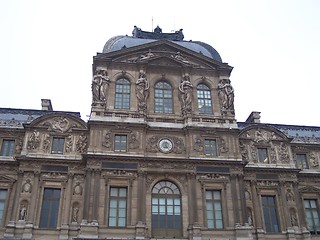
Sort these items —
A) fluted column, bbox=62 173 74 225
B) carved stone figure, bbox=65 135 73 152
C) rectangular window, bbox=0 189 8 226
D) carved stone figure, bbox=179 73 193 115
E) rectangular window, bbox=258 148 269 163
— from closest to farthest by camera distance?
fluted column, bbox=62 173 74 225, rectangular window, bbox=0 189 8 226, carved stone figure, bbox=65 135 73 152, carved stone figure, bbox=179 73 193 115, rectangular window, bbox=258 148 269 163

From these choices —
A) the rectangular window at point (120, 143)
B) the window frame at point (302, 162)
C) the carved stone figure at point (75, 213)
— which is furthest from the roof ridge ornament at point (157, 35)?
the carved stone figure at point (75, 213)

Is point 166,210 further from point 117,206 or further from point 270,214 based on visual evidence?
point 270,214

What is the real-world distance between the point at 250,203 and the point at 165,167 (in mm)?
7798

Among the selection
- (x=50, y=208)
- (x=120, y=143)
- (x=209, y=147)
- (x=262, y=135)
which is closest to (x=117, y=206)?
(x=120, y=143)

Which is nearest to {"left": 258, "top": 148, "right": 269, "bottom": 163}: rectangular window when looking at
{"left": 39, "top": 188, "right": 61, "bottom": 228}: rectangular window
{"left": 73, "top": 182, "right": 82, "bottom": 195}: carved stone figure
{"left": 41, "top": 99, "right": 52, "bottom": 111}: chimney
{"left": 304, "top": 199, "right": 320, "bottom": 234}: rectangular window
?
{"left": 304, "top": 199, "right": 320, "bottom": 234}: rectangular window

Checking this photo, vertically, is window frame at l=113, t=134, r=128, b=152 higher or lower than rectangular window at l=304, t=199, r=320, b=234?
higher

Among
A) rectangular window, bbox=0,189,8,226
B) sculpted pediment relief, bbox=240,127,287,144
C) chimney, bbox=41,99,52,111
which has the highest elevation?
chimney, bbox=41,99,52,111

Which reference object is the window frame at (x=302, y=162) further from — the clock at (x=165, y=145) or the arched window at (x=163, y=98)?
the arched window at (x=163, y=98)

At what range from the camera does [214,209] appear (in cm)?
3008

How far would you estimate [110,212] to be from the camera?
2889 cm

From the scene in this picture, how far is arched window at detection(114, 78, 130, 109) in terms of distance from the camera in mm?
33487

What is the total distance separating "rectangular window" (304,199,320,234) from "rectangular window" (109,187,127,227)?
15.7 metres

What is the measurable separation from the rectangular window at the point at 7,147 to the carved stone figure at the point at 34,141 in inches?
72.5

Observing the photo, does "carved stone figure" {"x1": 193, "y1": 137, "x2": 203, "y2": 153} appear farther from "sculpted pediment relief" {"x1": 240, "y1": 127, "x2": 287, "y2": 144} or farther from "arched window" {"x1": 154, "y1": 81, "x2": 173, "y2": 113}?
"sculpted pediment relief" {"x1": 240, "y1": 127, "x2": 287, "y2": 144}
